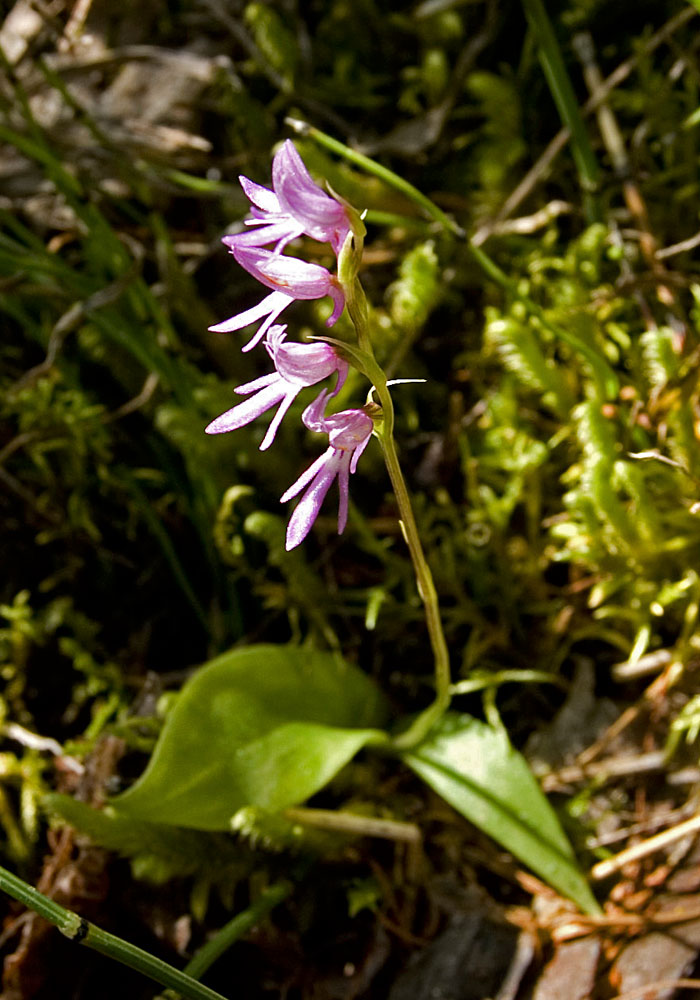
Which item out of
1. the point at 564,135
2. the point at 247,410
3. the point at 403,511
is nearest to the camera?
the point at 247,410

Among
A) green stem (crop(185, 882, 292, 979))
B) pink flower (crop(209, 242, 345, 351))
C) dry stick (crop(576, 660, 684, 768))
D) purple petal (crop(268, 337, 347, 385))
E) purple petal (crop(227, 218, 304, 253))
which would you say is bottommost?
dry stick (crop(576, 660, 684, 768))

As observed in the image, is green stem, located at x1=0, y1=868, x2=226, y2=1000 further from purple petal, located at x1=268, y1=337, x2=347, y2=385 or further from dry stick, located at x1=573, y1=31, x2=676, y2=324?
dry stick, located at x1=573, y1=31, x2=676, y2=324

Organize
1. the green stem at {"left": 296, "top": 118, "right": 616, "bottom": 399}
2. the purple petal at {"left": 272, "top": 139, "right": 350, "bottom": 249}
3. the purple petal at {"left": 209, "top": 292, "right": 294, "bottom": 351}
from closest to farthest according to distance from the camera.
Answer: the purple petal at {"left": 272, "top": 139, "right": 350, "bottom": 249} → the purple petal at {"left": 209, "top": 292, "right": 294, "bottom": 351} → the green stem at {"left": 296, "top": 118, "right": 616, "bottom": 399}

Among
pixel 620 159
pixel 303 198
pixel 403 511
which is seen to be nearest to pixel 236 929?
pixel 403 511

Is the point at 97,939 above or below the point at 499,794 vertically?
above

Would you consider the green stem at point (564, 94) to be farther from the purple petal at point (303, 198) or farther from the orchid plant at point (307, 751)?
the purple petal at point (303, 198)

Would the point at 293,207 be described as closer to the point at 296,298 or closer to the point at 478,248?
the point at 296,298

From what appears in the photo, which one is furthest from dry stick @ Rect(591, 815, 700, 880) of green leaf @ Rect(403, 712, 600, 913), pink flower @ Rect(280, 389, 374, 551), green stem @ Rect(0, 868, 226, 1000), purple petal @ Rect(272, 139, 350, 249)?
purple petal @ Rect(272, 139, 350, 249)
